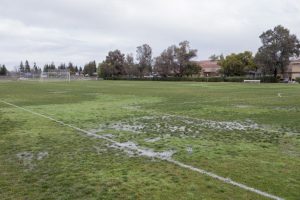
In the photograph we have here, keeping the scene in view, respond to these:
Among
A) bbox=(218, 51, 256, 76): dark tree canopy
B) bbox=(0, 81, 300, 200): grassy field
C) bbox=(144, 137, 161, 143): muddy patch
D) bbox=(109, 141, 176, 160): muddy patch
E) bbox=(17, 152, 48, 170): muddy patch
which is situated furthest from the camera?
bbox=(218, 51, 256, 76): dark tree canopy

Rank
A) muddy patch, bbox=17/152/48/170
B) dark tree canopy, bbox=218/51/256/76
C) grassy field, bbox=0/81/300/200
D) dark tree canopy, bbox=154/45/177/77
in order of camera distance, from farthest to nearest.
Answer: dark tree canopy, bbox=154/45/177/77
dark tree canopy, bbox=218/51/256/76
muddy patch, bbox=17/152/48/170
grassy field, bbox=0/81/300/200

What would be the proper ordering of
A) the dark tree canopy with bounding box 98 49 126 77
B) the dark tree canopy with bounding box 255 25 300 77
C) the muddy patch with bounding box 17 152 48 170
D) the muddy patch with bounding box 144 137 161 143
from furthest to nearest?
the dark tree canopy with bounding box 98 49 126 77 < the dark tree canopy with bounding box 255 25 300 77 < the muddy patch with bounding box 144 137 161 143 < the muddy patch with bounding box 17 152 48 170

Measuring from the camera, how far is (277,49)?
85312mm

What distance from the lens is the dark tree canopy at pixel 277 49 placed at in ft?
280

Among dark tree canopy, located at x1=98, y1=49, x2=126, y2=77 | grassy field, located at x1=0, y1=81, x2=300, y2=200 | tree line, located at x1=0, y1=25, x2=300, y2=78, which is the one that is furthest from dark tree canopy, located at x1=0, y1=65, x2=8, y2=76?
grassy field, located at x1=0, y1=81, x2=300, y2=200

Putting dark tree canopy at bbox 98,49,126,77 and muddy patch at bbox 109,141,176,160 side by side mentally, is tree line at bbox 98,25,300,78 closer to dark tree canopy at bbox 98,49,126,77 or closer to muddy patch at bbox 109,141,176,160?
dark tree canopy at bbox 98,49,126,77

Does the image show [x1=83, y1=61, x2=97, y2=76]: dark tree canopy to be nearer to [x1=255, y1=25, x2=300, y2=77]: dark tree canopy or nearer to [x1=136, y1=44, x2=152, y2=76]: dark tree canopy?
[x1=136, y1=44, x2=152, y2=76]: dark tree canopy

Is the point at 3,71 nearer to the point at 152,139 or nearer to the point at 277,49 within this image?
the point at 277,49

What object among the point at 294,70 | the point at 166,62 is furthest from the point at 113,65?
the point at 294,70

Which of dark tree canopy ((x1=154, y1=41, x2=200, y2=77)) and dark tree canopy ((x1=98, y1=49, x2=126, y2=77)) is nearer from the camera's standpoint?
dark tree canopy ((x1=154, y1=41, x2=200, y2=77))

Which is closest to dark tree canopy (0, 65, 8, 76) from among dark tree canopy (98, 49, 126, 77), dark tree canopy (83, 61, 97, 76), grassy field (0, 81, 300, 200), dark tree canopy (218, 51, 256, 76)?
dark tree canopy (83, 61, 97, 76)

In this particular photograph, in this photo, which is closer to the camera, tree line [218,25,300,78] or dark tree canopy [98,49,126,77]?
tree line [218,25,300,78]

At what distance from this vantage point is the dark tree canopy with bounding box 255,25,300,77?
85312mm

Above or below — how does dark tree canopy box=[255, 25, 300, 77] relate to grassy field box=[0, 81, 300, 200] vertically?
above
